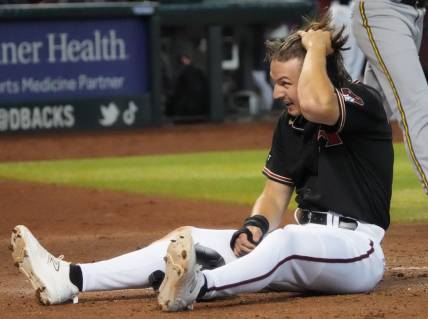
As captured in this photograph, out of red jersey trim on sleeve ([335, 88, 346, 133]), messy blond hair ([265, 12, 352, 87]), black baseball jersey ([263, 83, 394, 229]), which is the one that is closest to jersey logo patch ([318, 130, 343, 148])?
black baseball jersey ([263, 83, 394, 229])

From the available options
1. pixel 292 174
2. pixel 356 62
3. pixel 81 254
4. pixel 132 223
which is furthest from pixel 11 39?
pixel 292 174

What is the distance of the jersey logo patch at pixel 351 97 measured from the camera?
416 centimetres

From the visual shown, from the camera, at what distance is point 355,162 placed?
4.30 metres

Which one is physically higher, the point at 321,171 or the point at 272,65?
the point at 272,65

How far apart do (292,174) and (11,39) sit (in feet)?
33.1

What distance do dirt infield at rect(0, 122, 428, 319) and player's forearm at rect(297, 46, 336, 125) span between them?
738 mm

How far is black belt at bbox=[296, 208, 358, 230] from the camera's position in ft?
14.0

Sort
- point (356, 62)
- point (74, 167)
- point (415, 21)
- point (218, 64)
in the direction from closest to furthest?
point (415, 21) → point (74, 167) → point (356, 62) → point (218, 64)

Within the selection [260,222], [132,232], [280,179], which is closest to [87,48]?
[132,232]

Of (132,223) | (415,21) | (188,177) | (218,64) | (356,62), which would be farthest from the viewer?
(218,64)

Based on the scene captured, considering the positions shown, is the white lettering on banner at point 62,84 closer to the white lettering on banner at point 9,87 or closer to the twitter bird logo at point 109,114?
the white lettering on banner at point 9,87

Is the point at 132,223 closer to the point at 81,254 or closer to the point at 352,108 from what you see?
the point at 81,254

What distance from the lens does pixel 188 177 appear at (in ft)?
32.2

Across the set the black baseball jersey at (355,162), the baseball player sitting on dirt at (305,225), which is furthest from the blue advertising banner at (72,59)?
the black baseball jersey at (355,162)
